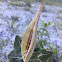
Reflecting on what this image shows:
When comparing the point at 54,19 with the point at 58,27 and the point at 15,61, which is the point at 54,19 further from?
the point at 15,61

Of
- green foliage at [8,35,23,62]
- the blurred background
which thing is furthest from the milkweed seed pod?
the blurred background

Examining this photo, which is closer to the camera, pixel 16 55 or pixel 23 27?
pixel 16 55

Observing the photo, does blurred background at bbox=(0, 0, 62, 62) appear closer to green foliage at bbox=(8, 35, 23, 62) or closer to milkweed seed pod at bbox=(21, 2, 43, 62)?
green foliage at bbox=(8, 35, 23, 62)

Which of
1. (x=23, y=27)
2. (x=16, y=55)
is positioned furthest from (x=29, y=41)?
(x=23, y=27)

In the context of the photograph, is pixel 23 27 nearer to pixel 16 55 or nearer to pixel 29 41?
pixel 16 55

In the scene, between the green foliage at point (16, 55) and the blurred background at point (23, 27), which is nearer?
the green foliage at point (16, 55)

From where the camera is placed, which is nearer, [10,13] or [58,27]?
[58,27]

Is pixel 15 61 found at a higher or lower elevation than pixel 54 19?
lower

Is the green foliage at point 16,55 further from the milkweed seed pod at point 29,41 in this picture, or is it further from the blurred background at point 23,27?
the blurred background at point 23,27

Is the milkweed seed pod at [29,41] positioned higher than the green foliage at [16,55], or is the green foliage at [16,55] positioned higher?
the milkweed seed pod at [29,41]

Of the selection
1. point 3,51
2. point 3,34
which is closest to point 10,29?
point 3,34

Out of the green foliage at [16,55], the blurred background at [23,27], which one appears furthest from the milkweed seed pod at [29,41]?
the blurred background at [23,27]
